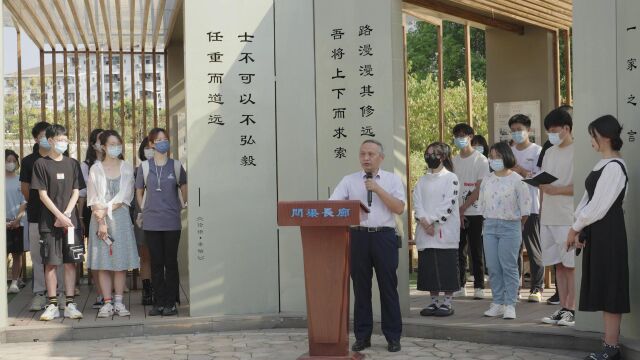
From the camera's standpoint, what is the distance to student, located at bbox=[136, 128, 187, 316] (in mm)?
7867

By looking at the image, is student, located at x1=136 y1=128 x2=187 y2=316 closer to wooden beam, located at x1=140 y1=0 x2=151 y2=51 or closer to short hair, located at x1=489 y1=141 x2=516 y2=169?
wooden beam, located at x1=140 y1=0 x2=151 y2=51

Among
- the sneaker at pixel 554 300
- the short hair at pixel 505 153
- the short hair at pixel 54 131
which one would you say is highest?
the short hair at pixel 54 131

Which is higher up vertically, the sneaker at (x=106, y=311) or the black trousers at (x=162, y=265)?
the black trousers at (x=162, y=265)

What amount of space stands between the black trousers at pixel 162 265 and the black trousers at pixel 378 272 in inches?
79.3

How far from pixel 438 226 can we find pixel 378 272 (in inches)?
49.4

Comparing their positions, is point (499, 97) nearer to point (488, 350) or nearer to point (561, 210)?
point (561, 210)

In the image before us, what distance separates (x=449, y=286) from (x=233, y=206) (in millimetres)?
1933

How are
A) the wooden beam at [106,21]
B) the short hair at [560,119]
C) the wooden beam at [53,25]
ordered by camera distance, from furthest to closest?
1. the wooden beam at [53,25]
2. the wooden beam at [106,21]
3. the short hair at [560,119]

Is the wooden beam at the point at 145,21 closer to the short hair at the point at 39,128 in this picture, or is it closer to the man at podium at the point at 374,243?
the short hair at the point at 39,128

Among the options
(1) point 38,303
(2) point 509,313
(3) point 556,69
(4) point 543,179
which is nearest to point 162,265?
(1) point 38,303

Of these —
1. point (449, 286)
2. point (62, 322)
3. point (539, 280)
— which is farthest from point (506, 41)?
point (62, 322)

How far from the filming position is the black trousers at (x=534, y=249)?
27.3 ft

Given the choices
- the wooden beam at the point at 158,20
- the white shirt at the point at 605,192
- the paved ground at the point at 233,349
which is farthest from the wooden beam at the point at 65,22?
the white shirt at the point at 605,192

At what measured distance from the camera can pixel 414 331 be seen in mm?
7254
